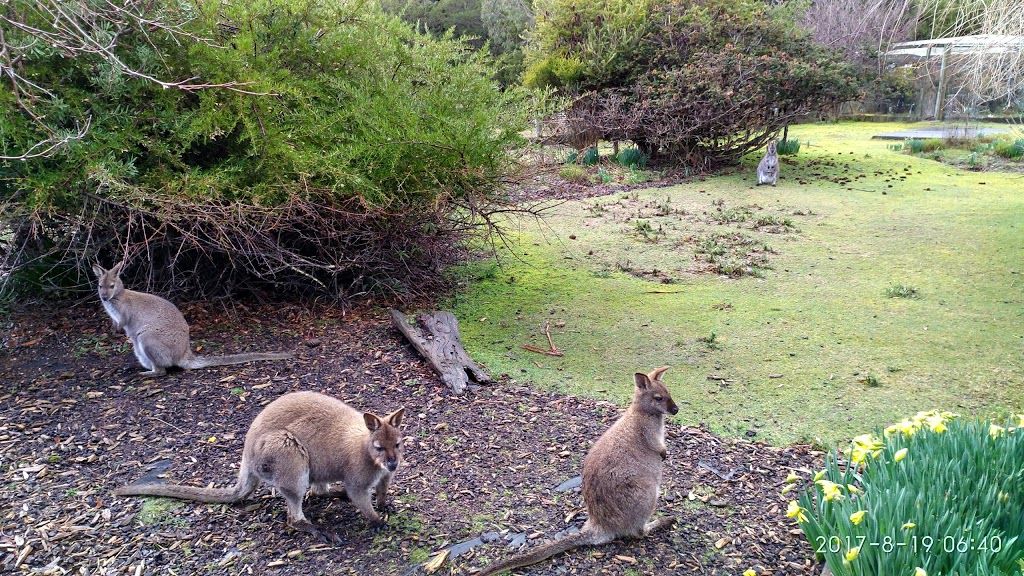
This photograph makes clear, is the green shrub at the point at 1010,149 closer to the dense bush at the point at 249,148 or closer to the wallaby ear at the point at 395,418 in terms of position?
the dense bush at the point at 249,148

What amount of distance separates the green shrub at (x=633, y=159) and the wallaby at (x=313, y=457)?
38.8 ft

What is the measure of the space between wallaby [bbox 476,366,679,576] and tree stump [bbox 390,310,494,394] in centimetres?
170

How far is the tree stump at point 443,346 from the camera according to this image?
16.0 feet

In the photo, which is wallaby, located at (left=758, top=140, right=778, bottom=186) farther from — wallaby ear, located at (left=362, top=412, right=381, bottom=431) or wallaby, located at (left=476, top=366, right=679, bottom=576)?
wallaby ear, located at (left=362, top=412, right=381, bottom=431)

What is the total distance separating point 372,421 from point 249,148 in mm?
2979

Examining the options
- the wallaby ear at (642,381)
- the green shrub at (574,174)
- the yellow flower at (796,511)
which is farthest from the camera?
the green shrub at (574,174)

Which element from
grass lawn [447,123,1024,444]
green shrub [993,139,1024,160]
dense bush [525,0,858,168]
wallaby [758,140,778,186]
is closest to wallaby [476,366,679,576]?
grass lawn [447,123,1024,444]

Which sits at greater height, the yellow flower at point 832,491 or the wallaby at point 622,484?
the yellow flower at point 832,491

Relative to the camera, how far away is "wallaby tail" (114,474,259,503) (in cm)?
330

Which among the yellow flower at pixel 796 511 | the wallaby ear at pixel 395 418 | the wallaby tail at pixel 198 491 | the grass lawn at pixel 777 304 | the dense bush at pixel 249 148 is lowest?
the grass lawn at pixel 777 304

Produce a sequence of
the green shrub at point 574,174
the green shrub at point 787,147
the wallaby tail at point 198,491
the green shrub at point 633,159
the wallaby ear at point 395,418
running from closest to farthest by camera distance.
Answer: the wallaby ear at point 395,418
the wallaby tail at point 198,491
the green shrub at point 574,174
the green shrub at point 787,147
the green shrub at point 633,159

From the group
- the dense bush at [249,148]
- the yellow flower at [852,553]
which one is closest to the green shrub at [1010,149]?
the dense bush at [249,148]

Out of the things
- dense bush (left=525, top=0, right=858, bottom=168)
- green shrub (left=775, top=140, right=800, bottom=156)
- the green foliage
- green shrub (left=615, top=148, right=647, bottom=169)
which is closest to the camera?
the green foliage

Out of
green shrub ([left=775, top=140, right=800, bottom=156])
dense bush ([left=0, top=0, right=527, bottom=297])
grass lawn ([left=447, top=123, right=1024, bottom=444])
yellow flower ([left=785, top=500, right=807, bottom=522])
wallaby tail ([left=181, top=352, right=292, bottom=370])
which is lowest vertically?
grass lawn ([left=447, top=123, right=1024, bottom=444])
